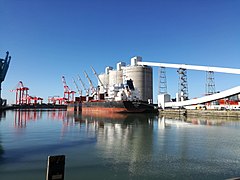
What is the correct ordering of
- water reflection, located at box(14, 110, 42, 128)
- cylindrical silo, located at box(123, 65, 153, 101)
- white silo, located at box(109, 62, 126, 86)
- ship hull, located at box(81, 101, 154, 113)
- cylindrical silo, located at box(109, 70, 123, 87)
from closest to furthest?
water reflection, located at box(14, 110, 42, 128)
ship hull, located at box(81, 101, 154, 113)
cylindrical silo, located at box(123, 65, 153, 101)
cylindrical silo, located at box(109, 70, 123, 87)
white silo, located at box(109, 62, 126, 86)

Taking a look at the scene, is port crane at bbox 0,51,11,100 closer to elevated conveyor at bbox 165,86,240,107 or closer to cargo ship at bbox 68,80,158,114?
cargo ship at bbox 68,80,158,114

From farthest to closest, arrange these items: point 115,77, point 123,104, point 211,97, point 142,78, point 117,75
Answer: point 115,77, point 117,75, point 142,78, point 123,104, point 211,97

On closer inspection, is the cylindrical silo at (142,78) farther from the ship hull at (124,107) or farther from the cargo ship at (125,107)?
the cargo ship at (125,107)

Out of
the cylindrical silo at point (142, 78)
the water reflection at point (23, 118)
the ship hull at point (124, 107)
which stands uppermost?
the cylindrical silo at point (142, 78)

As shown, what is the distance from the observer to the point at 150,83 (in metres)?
95.8

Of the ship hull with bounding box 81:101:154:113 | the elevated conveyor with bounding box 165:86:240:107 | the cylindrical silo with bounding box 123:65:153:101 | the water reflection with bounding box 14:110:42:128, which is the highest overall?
the cylindrical silo with bounding box 123:65:153:101

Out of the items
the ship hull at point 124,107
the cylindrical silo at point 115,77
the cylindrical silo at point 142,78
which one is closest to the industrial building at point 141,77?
the cylindrical silo at point 142,78

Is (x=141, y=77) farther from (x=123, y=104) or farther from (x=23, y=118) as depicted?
(x=23, y=118)

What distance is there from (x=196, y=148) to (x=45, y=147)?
9.67m

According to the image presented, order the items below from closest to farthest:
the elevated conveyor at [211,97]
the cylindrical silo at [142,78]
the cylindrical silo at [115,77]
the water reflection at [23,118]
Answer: the water reflection at [23,118], the elevated conveyor at [211,97], the cylindrical silo at [142,78], the cylindrical silo at [115,77]

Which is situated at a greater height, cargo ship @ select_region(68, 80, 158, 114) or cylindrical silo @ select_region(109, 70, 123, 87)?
cylindrical silo @ select_region(109, 70, 123, 87)

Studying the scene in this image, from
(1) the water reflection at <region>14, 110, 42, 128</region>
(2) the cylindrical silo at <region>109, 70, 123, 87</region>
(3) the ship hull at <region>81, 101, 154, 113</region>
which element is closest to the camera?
(1) the water reflection at <region>14, 110, 42, 128</region>

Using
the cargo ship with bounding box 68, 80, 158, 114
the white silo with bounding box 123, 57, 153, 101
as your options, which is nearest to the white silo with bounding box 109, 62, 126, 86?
the white silo with bounding box 123, 57, 153, 101

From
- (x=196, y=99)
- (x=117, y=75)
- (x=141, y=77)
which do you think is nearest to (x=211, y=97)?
(x=196, y=99)
